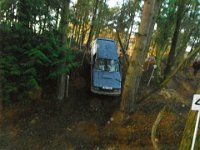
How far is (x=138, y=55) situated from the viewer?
432 inches

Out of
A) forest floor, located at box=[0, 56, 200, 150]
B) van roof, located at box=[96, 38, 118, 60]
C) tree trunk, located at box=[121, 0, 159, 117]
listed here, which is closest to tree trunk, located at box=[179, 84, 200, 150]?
tree trunk, located at box=[121, 0, 159, 117]

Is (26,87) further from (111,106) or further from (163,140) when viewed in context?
(163,140)

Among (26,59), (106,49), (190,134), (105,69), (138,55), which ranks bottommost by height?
(190,134)

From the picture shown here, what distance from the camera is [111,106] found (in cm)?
1387

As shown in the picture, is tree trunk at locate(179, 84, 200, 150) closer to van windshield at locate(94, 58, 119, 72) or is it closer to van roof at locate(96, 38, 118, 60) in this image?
van windshield at locate(94, 58, 119, 72)

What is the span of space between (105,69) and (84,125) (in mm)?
3618

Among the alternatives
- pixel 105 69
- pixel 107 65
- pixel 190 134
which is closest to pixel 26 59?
pixel 105 69

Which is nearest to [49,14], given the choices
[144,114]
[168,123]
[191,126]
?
[144,114]

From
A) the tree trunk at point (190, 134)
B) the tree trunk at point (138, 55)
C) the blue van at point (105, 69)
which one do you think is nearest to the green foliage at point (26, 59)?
the blue van at point (105, 69)

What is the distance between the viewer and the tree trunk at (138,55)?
34.5ft

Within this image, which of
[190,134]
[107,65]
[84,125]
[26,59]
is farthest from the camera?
[107,65]

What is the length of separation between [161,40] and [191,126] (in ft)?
46.5

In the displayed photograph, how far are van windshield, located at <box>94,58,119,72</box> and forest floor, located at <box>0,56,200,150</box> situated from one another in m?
1.50

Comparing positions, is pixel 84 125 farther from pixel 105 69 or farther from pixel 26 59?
pixel 26 59
